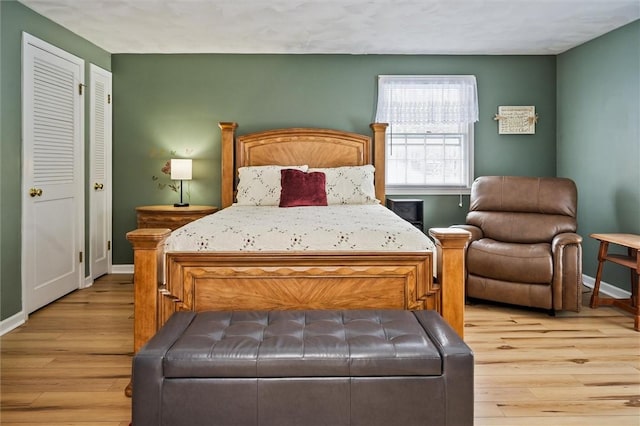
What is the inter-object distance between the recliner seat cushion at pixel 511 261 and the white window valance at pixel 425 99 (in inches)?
65.4

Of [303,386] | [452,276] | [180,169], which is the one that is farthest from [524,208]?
[180,169]

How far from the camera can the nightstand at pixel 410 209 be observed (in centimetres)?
482

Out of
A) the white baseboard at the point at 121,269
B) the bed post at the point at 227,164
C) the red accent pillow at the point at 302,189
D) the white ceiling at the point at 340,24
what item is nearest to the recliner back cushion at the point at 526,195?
the white ceiling at the point at 340,24

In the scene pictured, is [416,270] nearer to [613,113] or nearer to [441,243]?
[441,243]

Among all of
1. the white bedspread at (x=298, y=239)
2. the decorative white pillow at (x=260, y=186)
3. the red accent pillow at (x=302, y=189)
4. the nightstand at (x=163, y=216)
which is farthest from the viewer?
the nightstand at (x=163, y=216)

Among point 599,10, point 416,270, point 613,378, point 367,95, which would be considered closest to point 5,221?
point 416,270

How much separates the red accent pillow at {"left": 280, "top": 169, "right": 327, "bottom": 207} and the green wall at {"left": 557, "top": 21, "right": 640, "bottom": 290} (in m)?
2.66

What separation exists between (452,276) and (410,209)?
2527 millimetres

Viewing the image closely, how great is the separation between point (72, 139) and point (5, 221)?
1.17 meters

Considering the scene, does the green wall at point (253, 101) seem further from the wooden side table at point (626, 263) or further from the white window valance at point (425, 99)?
the wooden side table at point (626, 263)

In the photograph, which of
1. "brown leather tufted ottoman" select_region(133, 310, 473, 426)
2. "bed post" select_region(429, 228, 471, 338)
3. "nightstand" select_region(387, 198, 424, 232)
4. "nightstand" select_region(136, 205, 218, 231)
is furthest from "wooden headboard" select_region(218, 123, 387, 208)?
"brown leather tufted ottoman" select_region(133, 310, 473, 426)

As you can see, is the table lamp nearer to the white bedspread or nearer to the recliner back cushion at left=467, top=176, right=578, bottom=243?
the white bedspread

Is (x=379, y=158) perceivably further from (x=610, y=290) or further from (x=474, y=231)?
(x=610, y=290)

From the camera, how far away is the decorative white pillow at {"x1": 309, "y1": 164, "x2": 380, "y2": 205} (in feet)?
14.4
